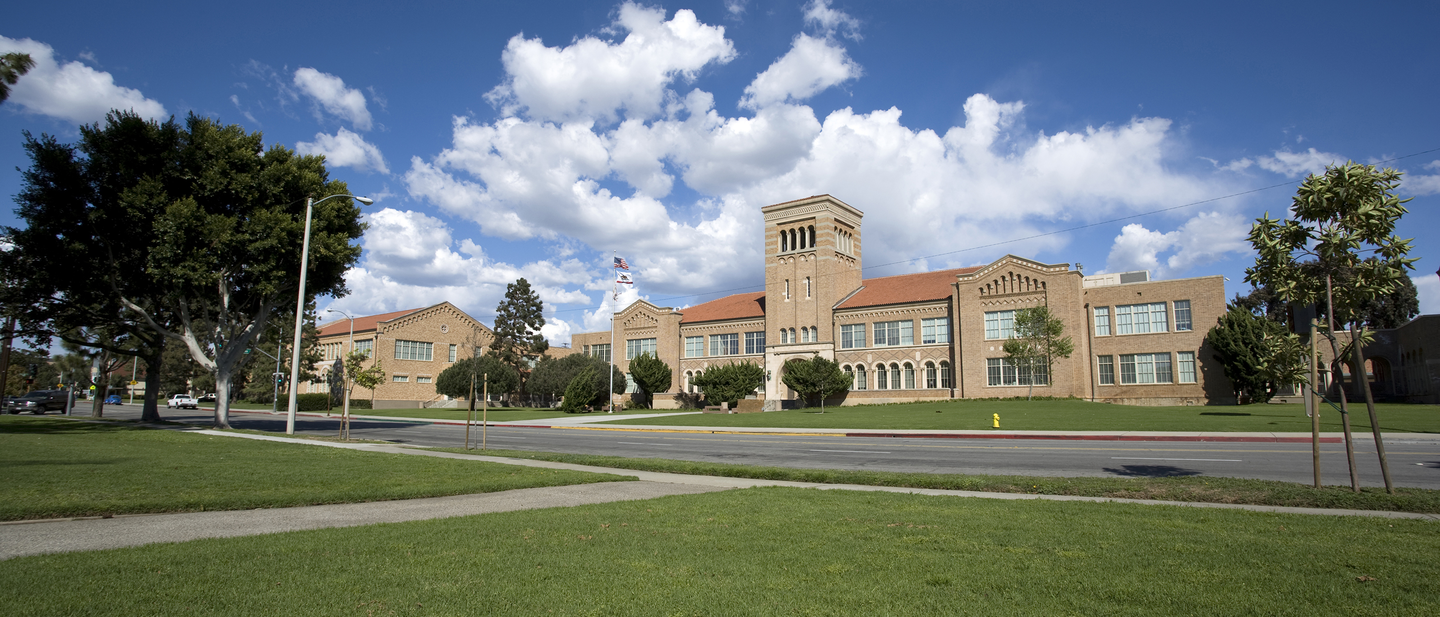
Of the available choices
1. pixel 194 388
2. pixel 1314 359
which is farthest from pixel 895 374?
pixel 194 388

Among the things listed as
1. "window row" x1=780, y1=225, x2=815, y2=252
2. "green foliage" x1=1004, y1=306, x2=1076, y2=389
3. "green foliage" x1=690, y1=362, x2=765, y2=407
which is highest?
"window row" x1=780, y1=225, x2=815, y2=252

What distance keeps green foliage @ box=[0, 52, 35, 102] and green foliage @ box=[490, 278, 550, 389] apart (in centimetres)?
5940

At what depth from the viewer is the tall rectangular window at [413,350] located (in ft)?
224

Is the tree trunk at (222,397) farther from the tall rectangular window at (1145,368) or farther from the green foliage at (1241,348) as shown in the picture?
the tall rectangular window at (1145,368)

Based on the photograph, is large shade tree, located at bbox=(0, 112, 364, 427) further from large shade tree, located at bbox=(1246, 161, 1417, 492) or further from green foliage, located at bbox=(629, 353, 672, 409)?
green foliage, located at bbox=(629, 353, 672, 409)

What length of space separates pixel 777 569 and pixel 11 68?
14.2m

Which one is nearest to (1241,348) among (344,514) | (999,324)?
(999,324)

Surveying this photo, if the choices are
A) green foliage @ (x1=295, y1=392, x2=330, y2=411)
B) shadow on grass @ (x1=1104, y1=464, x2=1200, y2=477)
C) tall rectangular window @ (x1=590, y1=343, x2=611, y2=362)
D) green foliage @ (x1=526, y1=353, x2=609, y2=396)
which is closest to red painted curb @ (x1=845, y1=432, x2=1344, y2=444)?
shadow on grass @ (x1=1104, y1=464, x2=1200, y2=477)

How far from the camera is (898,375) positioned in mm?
54750

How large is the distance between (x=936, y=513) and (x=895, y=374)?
47676mm

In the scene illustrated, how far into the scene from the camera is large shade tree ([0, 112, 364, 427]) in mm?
24328

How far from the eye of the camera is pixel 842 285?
59.4 metres

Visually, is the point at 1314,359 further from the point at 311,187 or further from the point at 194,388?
the point at 194,388

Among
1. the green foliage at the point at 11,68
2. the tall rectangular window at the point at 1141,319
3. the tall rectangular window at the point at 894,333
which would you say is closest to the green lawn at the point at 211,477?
the green foliage at the point at 11,68
